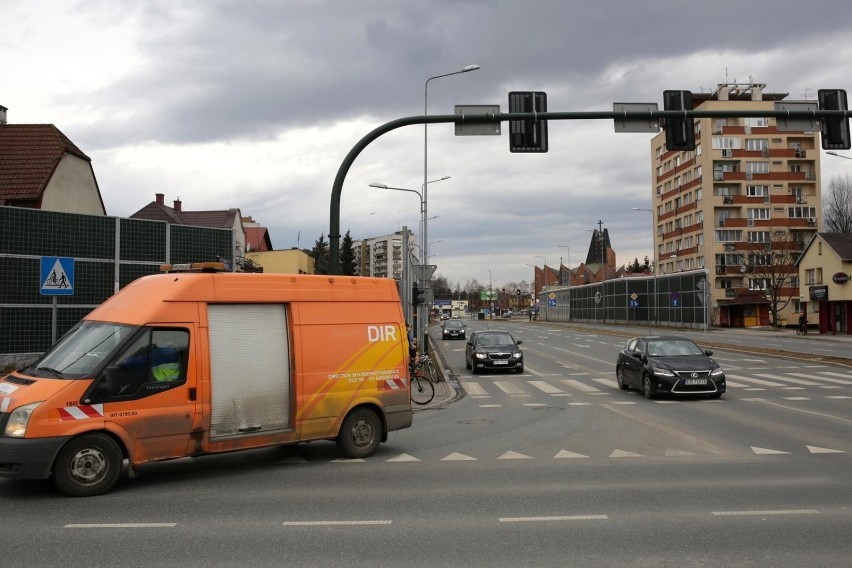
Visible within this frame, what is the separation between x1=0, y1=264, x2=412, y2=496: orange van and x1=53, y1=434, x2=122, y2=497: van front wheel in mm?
11

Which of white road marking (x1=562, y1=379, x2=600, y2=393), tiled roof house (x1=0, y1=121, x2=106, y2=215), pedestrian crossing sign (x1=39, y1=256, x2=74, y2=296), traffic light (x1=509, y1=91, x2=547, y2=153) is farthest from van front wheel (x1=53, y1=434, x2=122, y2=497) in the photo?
tiled roof house (x1=0, y1=121, x2=106, y2=215)

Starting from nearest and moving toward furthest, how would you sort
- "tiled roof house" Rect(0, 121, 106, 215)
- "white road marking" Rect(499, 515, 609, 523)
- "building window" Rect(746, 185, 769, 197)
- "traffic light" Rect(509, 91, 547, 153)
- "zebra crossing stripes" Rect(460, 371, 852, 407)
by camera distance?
"white road marking" Rect(499, 515, 609, 523) < "traffic light" Rect(509, 91, 547, 153) < "zebra crossing stripes" Rect(460, 371, 852, 407) < "tiled roof house" Rect(0, 121, 106, 215) < "building window" Rect(746, 185, 769, 197)

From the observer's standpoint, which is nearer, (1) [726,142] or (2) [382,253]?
(1) [726,142]

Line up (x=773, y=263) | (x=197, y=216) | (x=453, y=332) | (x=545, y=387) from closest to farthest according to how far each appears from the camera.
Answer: (x=545, y=387)
(x=453, y=332)
(x=197, y=216)
(x=773, y=263)

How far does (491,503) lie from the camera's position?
7.26 metres

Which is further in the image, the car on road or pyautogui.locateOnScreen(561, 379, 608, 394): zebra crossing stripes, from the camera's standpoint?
the car on road

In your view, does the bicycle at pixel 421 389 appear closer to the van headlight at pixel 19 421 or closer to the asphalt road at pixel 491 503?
the asphalt road at pixel 491 503

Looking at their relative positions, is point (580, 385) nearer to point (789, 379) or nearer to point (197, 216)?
point (789, 379)

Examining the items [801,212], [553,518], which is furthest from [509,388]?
[801,212]

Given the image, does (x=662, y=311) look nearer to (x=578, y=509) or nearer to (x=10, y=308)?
(x=10, y=308)

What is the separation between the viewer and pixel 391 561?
541 cm

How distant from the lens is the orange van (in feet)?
24.7

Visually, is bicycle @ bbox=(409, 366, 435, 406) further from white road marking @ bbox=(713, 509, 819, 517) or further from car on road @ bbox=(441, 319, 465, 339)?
car on road @ bbox=(441, 319, 465, 339)

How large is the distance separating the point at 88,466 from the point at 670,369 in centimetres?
1324
